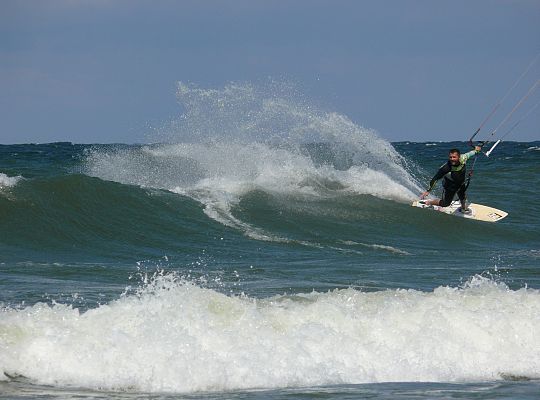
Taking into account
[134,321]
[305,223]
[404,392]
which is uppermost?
[305,223]

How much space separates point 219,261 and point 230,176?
745 cm

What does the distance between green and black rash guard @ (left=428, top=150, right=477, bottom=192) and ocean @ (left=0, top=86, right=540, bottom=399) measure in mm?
859

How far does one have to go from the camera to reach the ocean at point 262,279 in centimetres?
725

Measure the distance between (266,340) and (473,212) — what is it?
11713 mm

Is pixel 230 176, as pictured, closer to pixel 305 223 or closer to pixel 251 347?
pixel 305 223

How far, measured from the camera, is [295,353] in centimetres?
767

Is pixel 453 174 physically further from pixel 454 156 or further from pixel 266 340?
pixel 266 340

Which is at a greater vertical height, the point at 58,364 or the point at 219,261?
the point at 219,261

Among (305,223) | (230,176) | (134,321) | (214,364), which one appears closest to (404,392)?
(214,364)

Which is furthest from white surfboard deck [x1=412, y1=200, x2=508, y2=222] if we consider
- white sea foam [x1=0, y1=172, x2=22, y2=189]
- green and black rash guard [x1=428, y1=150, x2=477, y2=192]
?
white sea foam [x1=0, y1=172, x2=22, y2=189]

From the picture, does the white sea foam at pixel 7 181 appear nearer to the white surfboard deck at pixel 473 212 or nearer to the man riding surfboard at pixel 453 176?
the man riding surfboard at pixel 453 176

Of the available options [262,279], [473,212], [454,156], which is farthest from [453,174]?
[262,279]

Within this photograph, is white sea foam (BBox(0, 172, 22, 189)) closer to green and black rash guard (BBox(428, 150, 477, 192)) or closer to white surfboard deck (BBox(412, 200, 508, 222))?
green and black rash guard (BBox(428, 150, 477, 192))

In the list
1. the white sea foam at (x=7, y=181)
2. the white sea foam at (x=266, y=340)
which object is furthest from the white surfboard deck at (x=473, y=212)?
the white sea foam at (x=266, y=340)
